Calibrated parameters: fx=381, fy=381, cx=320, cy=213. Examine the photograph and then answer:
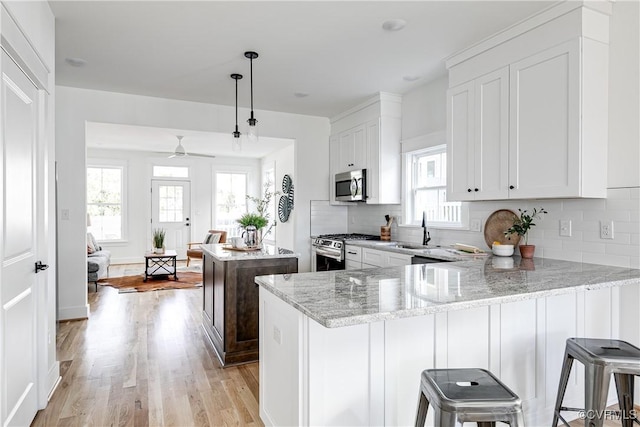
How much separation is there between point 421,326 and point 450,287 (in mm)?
246

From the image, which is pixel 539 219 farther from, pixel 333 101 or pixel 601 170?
pixel 333 101

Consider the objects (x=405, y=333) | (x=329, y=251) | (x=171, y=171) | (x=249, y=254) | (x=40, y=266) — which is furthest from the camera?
(x=171, y=171)

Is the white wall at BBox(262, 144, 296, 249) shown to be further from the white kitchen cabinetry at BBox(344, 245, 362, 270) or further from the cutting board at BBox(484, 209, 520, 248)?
the cutting board at BBox(484, 209, 520, 248)

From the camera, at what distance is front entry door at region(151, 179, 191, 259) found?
8516 mm

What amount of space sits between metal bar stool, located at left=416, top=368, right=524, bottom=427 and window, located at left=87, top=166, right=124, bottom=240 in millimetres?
8409

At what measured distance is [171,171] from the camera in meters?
8.68

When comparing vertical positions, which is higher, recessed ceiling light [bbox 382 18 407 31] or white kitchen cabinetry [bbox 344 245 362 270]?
recessed ceiling light [bbox 382 18 407 31]

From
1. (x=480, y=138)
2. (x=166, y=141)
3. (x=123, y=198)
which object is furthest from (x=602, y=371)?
(x=123, y=198)

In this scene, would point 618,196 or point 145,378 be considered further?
point 145,378

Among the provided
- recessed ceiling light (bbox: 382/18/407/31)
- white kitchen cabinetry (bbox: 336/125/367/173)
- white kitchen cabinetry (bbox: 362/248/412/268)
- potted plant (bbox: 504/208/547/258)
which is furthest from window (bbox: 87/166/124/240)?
potted plant (bbox: 504/208/547/258)

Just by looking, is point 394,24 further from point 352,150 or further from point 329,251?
point 329,251

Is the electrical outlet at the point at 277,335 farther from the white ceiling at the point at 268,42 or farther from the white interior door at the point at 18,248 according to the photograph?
the white ceiling at the point at 268,42

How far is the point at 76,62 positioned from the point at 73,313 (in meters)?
2.62

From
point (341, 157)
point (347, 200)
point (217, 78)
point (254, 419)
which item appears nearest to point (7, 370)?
point (254, 419)
